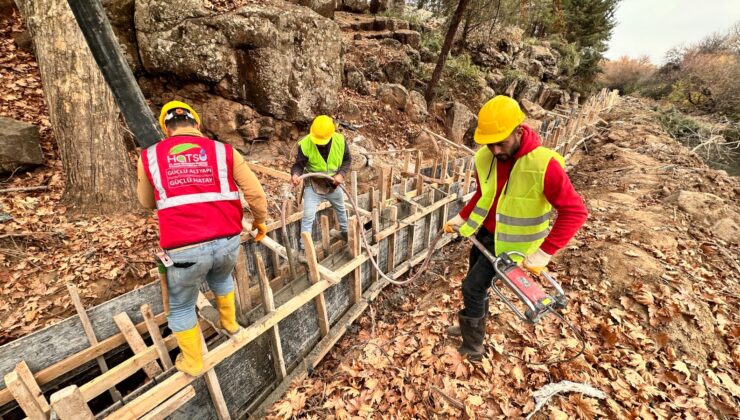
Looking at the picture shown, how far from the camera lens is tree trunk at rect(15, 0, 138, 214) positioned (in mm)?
4438

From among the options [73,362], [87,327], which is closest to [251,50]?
[87,327]

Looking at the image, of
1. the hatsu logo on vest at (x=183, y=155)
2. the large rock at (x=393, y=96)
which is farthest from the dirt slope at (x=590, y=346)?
the large rock at (x=393, y=96)

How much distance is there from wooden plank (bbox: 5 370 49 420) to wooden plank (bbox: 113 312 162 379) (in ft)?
2.09

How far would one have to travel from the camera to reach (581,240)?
4.99 metres

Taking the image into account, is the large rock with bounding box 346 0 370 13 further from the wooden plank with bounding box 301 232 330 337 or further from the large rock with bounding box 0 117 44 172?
the wooden plank with bounding box 301 232 330 337

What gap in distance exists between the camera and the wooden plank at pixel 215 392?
8.95 feet

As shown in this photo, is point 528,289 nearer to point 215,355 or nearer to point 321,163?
point 215,355

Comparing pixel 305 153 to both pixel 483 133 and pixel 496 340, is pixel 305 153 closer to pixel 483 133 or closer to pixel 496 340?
pixel 483 133

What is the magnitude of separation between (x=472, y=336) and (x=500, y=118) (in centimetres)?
225

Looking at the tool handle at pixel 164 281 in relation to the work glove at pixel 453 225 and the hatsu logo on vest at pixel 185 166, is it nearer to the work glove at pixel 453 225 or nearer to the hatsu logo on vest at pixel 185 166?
the hatsu logo on vest at pixel 185 166

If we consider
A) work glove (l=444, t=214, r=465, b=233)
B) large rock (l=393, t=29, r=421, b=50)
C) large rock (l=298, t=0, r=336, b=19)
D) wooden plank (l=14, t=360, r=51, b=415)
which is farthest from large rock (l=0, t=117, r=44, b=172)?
large rock (l=393, t=29, r=421, b=50)

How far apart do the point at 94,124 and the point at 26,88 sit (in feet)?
8.68

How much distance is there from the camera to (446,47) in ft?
36.2

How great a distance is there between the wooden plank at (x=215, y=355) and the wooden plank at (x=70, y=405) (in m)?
0.20
